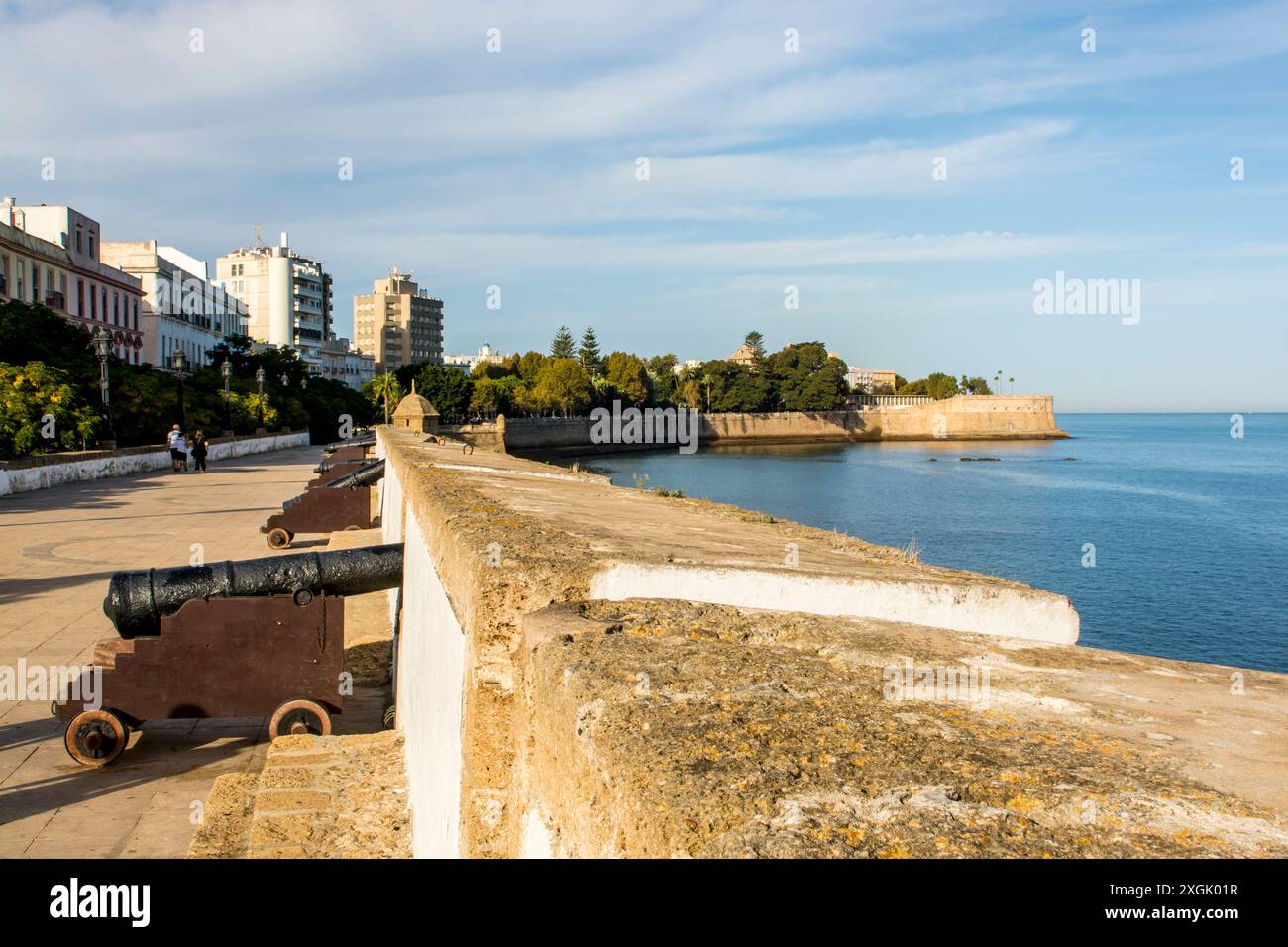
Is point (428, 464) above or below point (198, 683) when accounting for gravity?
above

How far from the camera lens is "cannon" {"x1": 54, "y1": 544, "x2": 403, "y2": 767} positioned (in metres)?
4.99

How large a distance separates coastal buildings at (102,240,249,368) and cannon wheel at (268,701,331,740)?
53.3 meters

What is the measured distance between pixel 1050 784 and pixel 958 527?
35774 mm

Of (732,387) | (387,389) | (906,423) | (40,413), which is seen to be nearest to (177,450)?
(40,413)

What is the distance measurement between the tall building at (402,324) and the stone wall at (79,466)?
10569cm

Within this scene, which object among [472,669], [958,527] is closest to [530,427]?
[958,527]

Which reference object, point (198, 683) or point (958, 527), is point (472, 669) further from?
point (958, 527)

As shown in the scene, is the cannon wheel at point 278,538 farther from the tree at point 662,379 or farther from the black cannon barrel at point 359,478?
the tree at point 662,379

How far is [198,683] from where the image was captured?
199 inches

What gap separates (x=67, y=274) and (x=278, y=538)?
40.9 metres

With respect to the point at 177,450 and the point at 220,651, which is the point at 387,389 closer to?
the point at 177,450

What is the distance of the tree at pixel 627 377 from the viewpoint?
310 feet
